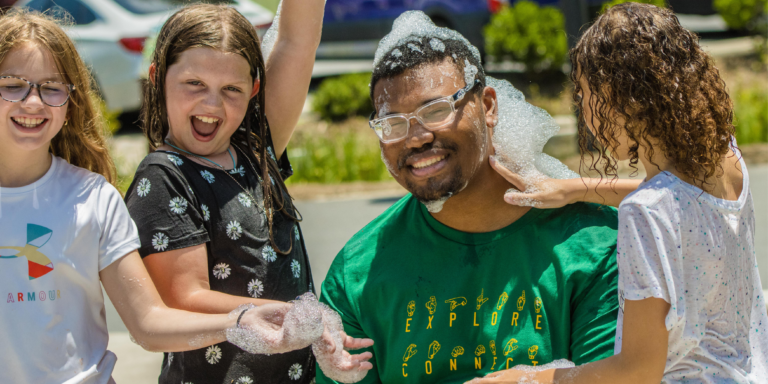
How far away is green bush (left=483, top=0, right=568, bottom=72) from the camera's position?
36.5 ft

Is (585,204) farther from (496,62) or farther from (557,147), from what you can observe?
(496,62)

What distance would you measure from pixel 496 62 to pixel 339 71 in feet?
10.1

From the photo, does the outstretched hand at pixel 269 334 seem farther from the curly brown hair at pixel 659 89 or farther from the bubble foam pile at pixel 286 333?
the curly brown hair at pixel 659 89

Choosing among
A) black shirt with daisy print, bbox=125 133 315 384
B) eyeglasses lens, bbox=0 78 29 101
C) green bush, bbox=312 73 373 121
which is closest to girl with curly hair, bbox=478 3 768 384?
black shirt with daisy print, bbox=125 133 315 384

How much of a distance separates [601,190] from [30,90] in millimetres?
1599

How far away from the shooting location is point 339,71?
13.2m

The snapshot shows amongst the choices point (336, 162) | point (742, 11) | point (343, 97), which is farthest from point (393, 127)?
point (742, 11)

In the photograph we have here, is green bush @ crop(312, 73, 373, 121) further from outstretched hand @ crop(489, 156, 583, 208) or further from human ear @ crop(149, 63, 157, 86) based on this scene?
outstretched hand @ crop(489, 156, 583, 208)

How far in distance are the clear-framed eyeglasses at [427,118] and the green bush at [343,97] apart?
8711mm

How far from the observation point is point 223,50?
2.04 m

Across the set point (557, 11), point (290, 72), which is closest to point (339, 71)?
point (557, 11)

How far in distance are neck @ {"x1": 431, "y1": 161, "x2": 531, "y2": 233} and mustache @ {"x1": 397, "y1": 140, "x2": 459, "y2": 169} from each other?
15 centimetres

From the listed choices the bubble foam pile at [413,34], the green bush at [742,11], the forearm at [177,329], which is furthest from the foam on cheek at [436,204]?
the green bush at [742,11]

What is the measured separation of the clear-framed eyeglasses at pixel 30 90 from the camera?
1.83 m
